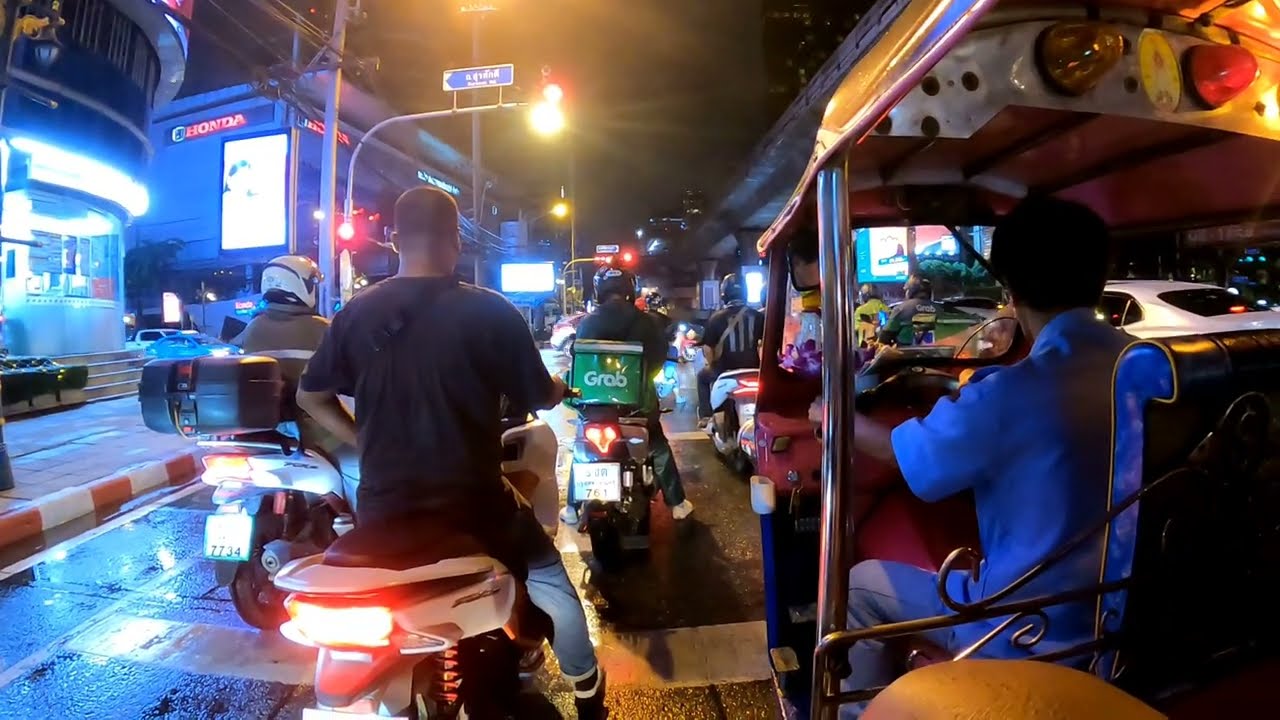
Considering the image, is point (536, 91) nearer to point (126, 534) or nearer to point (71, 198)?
point (126, 534)

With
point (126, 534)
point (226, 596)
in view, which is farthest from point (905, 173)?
point (126, 534)

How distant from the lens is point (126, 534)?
18.0 ft

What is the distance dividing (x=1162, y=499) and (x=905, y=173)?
1.31m

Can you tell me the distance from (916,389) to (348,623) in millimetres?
2167

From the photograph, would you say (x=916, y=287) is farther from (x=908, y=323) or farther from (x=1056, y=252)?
(x=1056, y=252)

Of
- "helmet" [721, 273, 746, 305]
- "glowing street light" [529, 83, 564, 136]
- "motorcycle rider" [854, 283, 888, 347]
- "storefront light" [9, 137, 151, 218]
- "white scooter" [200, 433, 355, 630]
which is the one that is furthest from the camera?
"storefront light" [9, 137, 151, 218]

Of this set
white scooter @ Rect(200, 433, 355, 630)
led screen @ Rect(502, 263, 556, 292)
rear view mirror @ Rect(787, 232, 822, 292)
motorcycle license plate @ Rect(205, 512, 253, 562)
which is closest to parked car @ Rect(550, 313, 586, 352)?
white scooter @ Rect(200, 433, 355, 630)

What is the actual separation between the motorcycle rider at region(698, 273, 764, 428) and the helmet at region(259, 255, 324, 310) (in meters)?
3.86

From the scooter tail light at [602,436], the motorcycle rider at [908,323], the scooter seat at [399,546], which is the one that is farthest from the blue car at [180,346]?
the scooter seat at [399,546]

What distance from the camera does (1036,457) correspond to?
154 centimetres

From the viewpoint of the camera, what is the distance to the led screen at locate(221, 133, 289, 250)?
55.5 ft

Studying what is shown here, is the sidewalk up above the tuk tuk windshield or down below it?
below

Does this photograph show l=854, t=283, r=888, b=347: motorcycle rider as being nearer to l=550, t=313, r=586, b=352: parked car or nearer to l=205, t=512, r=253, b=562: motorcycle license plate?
l=550, t=313, r=586, b=352: parked car

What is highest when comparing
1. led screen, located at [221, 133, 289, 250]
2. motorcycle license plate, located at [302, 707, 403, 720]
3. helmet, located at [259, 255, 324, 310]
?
led screen, located at [221, 133, 289, 250]
